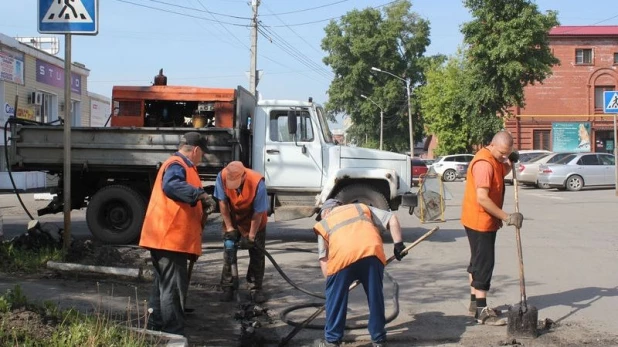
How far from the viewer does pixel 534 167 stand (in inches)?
1077

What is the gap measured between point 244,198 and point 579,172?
70.5 ft

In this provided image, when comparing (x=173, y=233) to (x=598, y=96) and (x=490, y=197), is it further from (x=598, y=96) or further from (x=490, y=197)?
(x=598, y=96)

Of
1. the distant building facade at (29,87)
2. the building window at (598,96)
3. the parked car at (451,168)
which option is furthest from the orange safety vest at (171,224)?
the building window at (598,96)

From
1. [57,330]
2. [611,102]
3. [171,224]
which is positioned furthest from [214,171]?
[611,102]

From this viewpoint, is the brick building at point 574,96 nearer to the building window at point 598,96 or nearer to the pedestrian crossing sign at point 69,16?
the building window at point 598,96

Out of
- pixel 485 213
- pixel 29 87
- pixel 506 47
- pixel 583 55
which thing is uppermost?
pixel 583 55

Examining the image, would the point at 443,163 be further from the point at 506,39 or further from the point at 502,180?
the point at 502,180

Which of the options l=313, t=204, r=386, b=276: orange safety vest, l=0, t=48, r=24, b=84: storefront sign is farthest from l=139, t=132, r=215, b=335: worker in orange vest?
l=0, t=48, r=24, b=84: storefront sign

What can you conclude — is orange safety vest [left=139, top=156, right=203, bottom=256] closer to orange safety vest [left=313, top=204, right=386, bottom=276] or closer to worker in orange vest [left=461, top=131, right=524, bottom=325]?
orange safety vest [left=313, top=204, right=386, bottom=276]

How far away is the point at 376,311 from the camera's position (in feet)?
17.1

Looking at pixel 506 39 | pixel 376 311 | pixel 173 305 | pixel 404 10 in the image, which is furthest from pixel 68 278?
pixel 404 10

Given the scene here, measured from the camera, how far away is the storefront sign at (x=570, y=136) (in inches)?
1753

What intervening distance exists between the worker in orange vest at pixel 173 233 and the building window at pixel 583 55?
148 feet

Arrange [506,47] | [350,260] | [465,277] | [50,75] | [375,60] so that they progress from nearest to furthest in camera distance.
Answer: [350,260] < [465,277] < [50,75] < [506,47] < [375,60]
